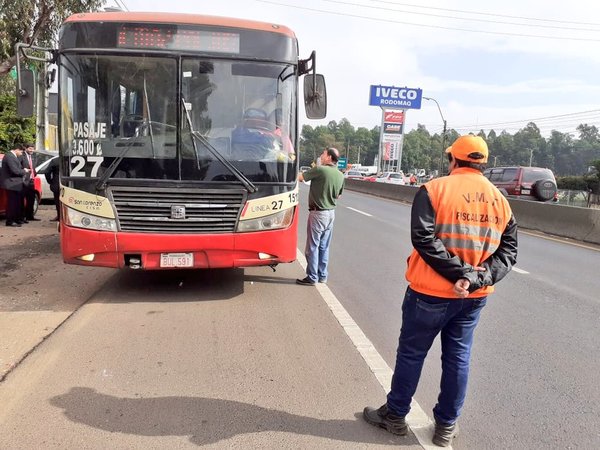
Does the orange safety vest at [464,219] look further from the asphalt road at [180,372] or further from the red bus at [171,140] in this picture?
the red bus at [171,140]

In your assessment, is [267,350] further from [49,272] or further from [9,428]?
[49,272]

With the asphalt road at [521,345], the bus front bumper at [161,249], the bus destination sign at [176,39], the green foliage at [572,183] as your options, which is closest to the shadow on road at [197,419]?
the asphalt road at [521,345]

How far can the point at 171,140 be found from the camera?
563 cm

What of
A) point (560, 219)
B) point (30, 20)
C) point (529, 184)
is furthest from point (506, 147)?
point (30, 20)

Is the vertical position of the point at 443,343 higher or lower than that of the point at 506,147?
lower

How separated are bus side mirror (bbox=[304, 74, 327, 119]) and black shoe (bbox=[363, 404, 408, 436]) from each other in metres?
3.80

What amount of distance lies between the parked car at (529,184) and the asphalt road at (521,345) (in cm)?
883

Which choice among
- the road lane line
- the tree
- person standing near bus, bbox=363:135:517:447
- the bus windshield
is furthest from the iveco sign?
person standing near bus, bbox=363:135:517:447

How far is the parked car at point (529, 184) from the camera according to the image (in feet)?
59.6

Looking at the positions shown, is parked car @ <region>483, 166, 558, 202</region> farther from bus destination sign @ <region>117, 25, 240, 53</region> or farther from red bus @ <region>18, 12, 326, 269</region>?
bus destination sign @ <region>117, 25, 240, 53</region>

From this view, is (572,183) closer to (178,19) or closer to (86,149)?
(178,19)

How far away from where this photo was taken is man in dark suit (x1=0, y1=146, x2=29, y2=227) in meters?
10.6

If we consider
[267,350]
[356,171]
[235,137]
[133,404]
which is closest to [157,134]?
[235,137]

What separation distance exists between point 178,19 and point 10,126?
16831 millimetres
